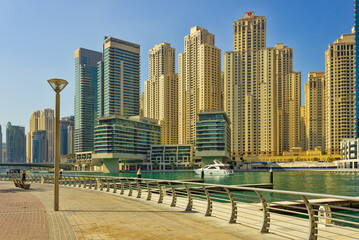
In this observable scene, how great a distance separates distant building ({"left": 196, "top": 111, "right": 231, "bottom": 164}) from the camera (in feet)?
622

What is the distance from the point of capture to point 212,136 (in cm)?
19100

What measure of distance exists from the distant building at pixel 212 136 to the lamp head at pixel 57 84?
172 metres

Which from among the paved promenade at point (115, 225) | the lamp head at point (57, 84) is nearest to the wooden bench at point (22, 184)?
the paved promenade at point (115, 225)

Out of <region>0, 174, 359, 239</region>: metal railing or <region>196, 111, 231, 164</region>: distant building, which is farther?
<region>196, 111, 231, 164</region>: distant building

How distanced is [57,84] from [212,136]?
175m

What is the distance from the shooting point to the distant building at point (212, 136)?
190 metres

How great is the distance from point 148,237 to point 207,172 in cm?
12961

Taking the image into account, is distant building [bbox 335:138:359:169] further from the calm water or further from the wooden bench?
the wooden bench

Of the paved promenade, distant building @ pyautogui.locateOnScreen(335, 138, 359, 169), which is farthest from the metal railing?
distant building @ pyautogui.locateOnScreen(335, 138, 359, 169)

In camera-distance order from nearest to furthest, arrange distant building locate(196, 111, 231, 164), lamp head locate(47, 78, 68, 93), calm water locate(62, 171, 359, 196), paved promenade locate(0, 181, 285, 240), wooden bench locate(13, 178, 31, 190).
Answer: paved promenade locate(0, 181, 285, 240), lamp head locate(47, 78, 68, 93), wooden bench locate(13, 178, 31, 190), calm water locate(62, 171, 359, 196), distant building locate(196, 111, 231, 164)

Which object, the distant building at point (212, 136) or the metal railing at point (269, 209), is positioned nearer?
the metal railing at point (269, 209)

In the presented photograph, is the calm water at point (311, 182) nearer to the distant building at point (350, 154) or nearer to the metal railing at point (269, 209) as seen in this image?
the metal railing at point (269, 209)

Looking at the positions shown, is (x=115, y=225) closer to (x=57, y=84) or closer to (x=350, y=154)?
(x=57, y=84)

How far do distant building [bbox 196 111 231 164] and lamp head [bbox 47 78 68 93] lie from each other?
172 meters
